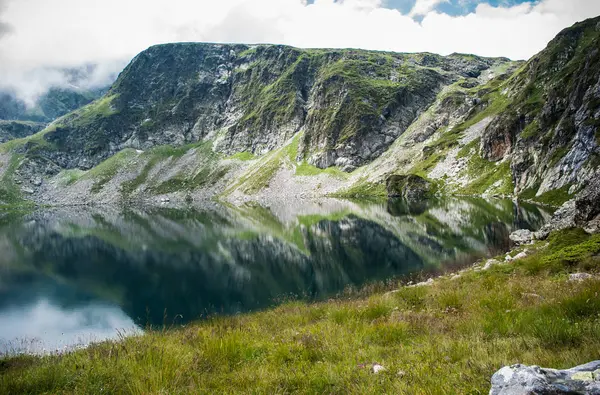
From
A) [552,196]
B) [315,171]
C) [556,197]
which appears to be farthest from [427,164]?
[556,197]

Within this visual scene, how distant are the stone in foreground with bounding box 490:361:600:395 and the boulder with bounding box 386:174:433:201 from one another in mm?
118473

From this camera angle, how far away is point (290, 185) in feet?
610

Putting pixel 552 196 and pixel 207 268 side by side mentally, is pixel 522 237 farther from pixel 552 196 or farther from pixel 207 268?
pixel 552 196

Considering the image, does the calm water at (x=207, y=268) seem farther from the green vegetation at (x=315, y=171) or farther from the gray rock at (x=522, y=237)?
the green vegetation at (x=315, y=171)

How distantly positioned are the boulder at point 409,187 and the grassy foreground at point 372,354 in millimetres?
112697

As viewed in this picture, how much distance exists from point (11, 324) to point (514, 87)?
596 feet

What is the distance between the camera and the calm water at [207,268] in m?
29.4

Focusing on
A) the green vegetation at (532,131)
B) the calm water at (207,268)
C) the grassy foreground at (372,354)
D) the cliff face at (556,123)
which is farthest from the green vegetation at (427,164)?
the grassy foreground at (372,354)

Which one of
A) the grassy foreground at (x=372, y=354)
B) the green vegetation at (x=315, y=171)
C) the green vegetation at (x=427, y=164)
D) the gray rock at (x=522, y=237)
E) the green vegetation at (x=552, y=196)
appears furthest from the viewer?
the green vegetation at (x=315, y=171)

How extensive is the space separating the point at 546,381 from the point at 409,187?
128m

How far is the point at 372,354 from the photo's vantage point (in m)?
7.16

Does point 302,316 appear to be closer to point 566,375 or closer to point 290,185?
point 566,375

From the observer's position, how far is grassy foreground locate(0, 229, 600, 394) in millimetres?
5461

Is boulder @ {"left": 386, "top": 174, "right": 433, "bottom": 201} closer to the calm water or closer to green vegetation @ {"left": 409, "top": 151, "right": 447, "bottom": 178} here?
green vegetation @ {"left": 409, "top": 151, "right": 447, "bottom": 178}
